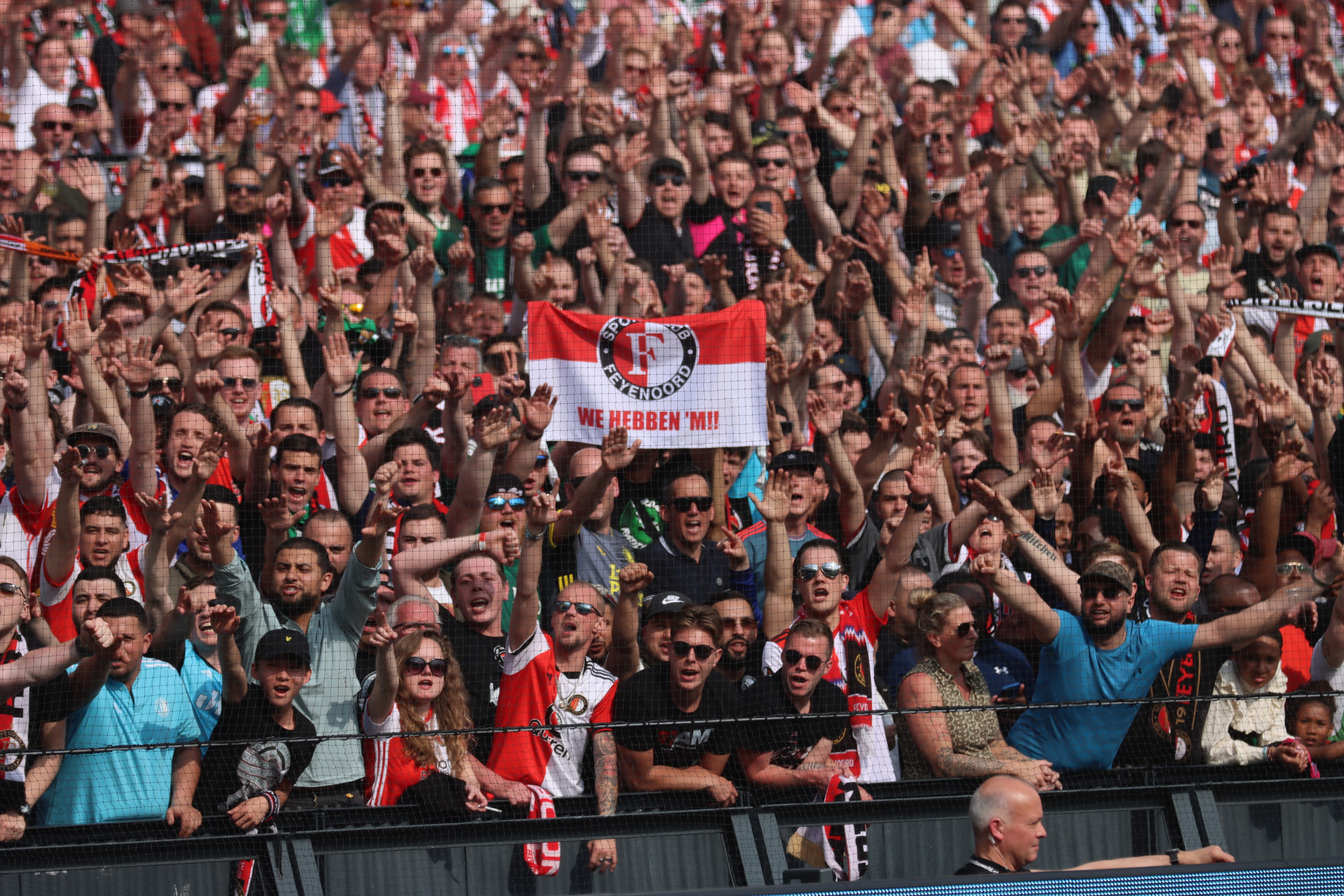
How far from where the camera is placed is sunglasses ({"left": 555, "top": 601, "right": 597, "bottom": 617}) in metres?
6.40

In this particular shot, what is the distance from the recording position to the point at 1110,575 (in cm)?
634

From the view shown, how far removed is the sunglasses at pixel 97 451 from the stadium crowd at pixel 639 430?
0.04 feet

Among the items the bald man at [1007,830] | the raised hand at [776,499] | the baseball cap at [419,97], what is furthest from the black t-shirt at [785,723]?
the baseball cap at [419,97]

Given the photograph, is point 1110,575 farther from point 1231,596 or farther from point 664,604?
point 664,604

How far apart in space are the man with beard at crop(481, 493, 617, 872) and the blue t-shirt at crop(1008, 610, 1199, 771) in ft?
5.08

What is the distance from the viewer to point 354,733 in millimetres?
5949

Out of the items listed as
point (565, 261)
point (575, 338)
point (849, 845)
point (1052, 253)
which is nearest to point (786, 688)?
point (849, 845)

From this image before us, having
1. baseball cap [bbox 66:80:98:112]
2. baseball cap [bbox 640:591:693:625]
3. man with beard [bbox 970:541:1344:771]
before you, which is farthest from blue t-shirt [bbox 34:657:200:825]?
baseball cap [bbox 66:80:98:112]

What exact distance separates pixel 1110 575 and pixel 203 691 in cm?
341

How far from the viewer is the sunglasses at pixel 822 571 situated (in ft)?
21.9

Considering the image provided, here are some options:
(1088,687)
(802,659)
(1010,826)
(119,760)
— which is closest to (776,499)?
(802,659)

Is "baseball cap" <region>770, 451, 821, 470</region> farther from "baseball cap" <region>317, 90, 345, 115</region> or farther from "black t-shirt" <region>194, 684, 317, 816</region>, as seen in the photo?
"baseball cap" <region>317, 90, 345, 115</region>

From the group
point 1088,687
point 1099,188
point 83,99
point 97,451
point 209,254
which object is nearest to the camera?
point 1088,687

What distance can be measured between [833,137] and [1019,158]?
1.12 m
